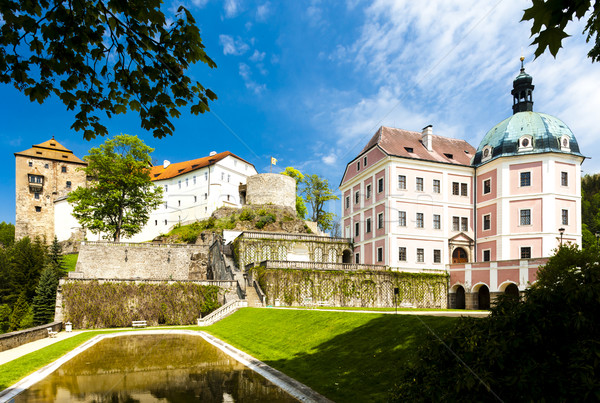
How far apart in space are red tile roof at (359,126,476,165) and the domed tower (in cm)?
459

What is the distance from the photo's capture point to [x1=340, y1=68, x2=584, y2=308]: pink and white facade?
3647cm

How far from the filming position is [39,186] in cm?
8212

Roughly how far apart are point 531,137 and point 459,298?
15923 mm

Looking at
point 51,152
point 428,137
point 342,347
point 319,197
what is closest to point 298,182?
point 319,197

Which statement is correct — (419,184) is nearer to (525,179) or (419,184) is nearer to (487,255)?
(487,255)

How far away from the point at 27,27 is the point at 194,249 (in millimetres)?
44724

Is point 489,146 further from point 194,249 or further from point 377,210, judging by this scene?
point 194,249

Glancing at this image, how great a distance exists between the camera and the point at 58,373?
12.7 m

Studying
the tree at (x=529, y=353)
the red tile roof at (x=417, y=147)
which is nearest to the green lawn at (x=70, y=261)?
the red tile roof at (x=417, y=147)

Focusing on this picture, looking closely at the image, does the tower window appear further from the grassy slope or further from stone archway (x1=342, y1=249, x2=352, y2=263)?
the grassy slope

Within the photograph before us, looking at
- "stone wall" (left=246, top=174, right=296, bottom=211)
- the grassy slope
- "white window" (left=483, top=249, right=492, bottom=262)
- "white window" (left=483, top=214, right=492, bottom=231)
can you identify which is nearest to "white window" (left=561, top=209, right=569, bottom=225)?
"white window" (left=483, top=214, right=492, bottom=231)

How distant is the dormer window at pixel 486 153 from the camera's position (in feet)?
134

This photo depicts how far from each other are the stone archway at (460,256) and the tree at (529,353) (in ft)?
125

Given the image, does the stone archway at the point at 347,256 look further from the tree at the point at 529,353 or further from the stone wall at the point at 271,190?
the tree at the point at 529,353
